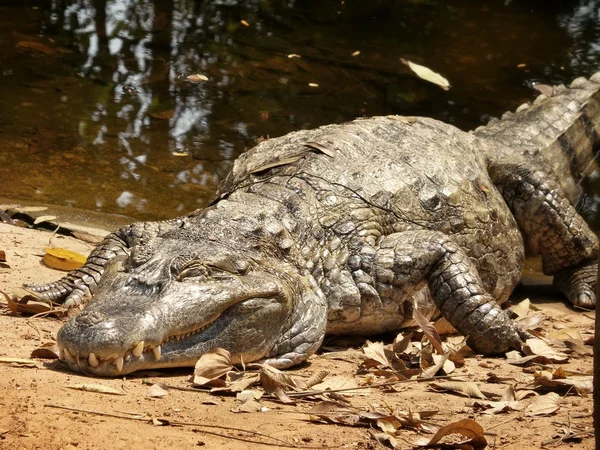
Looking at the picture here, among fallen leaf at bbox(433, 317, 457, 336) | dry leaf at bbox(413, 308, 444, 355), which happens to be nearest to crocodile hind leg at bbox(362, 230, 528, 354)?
fallen leaf at bbox(433, 317, 457, 336)

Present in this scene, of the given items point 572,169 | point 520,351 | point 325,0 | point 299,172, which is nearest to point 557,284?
point 572,169

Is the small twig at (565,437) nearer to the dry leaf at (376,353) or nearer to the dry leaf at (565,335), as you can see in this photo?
the dry leaf at (376,353)

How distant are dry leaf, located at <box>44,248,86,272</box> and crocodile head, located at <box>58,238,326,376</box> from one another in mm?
1451

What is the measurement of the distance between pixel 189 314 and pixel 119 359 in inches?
17.0

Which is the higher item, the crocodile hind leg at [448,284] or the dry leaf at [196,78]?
the dry leaf at [196,78]

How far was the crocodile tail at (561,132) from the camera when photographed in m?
7.97

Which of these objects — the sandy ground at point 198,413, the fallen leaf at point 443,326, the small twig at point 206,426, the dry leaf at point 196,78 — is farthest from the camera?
the dry leaf at point 196,78

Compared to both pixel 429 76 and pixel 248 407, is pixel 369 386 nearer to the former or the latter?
pixel 248 407

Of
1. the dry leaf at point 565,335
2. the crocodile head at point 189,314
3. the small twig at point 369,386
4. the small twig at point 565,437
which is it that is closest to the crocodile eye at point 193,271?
the crocodile head at point 189,314

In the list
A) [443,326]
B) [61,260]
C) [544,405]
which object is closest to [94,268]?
[61,260]

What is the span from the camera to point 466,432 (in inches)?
150

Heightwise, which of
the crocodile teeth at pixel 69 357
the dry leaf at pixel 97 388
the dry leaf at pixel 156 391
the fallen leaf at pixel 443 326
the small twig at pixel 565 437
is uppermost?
the small twig at pixel 565 437

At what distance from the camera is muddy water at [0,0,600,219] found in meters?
8.54

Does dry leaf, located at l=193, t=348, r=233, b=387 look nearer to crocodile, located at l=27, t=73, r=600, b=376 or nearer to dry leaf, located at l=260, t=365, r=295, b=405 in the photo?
crocodile, located at l=27, t=73, r=600, b=376
